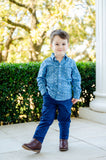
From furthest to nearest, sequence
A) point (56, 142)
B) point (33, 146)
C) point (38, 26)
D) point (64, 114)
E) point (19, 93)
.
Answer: point (38, 26), point (19, 93), point (56, 142), point (64, 114), point (33, 146)

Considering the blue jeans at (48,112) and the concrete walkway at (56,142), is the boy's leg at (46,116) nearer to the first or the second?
the blue jeans at (48,112)

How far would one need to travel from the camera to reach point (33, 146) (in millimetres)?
3947

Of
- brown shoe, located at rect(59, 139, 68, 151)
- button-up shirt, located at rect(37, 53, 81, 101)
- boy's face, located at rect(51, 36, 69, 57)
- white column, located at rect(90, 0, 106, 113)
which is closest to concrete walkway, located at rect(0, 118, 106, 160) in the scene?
brown shoe, located at rect(59, 139, 68, 151)

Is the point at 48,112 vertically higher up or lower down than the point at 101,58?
lower down

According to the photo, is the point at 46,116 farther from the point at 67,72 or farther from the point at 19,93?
the point at 19,93

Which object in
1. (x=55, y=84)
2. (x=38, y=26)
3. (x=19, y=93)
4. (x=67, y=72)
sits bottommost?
(x=19, y=93)

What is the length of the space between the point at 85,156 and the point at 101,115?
88.6 inches

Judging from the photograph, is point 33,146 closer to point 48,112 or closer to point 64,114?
point 48,112

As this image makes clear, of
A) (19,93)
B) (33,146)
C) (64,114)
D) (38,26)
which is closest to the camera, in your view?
(33,146)

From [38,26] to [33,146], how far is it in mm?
8881

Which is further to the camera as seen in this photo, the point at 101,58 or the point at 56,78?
the point at 101,58

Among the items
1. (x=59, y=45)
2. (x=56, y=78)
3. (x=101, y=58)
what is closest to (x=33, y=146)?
(x=56, y=78)

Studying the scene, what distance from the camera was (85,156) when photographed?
3.92 metres

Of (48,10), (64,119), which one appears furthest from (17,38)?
(64,119)
